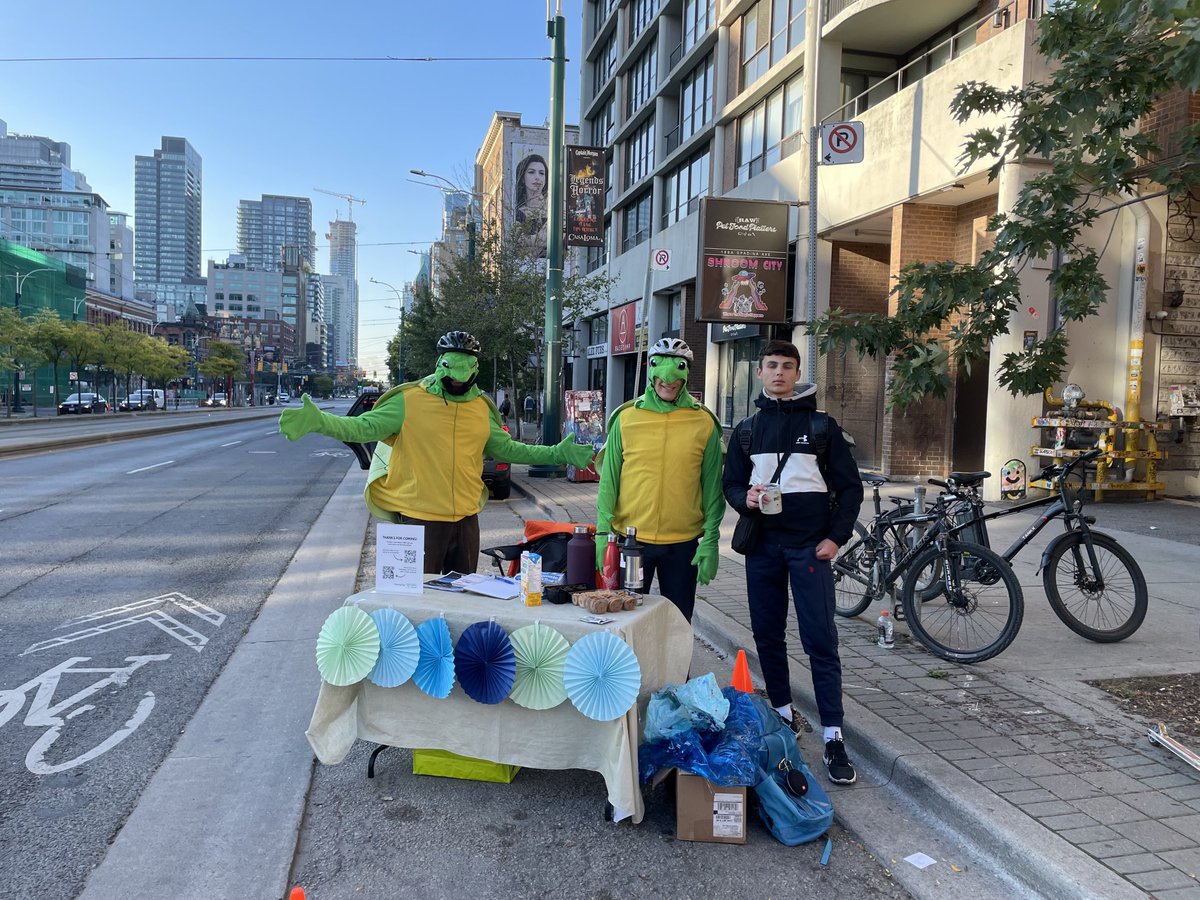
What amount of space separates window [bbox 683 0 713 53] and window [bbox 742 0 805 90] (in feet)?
9.66

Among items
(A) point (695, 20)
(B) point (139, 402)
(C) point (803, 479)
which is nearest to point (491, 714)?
(C) point (803, 479)

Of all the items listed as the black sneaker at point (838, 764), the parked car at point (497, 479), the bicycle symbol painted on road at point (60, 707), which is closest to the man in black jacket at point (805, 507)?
the black sneaker at point (838, 764)

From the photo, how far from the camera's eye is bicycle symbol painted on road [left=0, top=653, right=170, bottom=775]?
13.1 feet

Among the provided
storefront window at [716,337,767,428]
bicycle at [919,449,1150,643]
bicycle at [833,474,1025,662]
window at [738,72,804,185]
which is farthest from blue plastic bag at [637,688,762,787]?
window at [738,72,804,185]

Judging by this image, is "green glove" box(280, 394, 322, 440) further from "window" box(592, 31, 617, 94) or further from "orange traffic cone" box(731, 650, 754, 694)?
"window" box(592, 31, 617, 94)

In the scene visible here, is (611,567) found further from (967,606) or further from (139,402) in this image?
(139,402)

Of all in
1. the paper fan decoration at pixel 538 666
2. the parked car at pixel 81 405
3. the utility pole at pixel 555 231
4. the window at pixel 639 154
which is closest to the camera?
the paper fan decoration at pixel 538 666

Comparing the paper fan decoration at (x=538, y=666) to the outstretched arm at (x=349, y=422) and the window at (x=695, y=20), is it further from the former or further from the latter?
the window at (x=695, y=20)

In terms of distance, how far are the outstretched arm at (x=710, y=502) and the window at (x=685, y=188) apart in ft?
68.9

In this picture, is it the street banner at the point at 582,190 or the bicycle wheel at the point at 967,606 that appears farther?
the street banner at the point at 582,190

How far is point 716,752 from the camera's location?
338 centimetres

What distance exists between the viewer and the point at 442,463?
15.1 ft

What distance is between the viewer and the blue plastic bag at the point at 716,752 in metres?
3.31

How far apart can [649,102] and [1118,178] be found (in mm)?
27844
